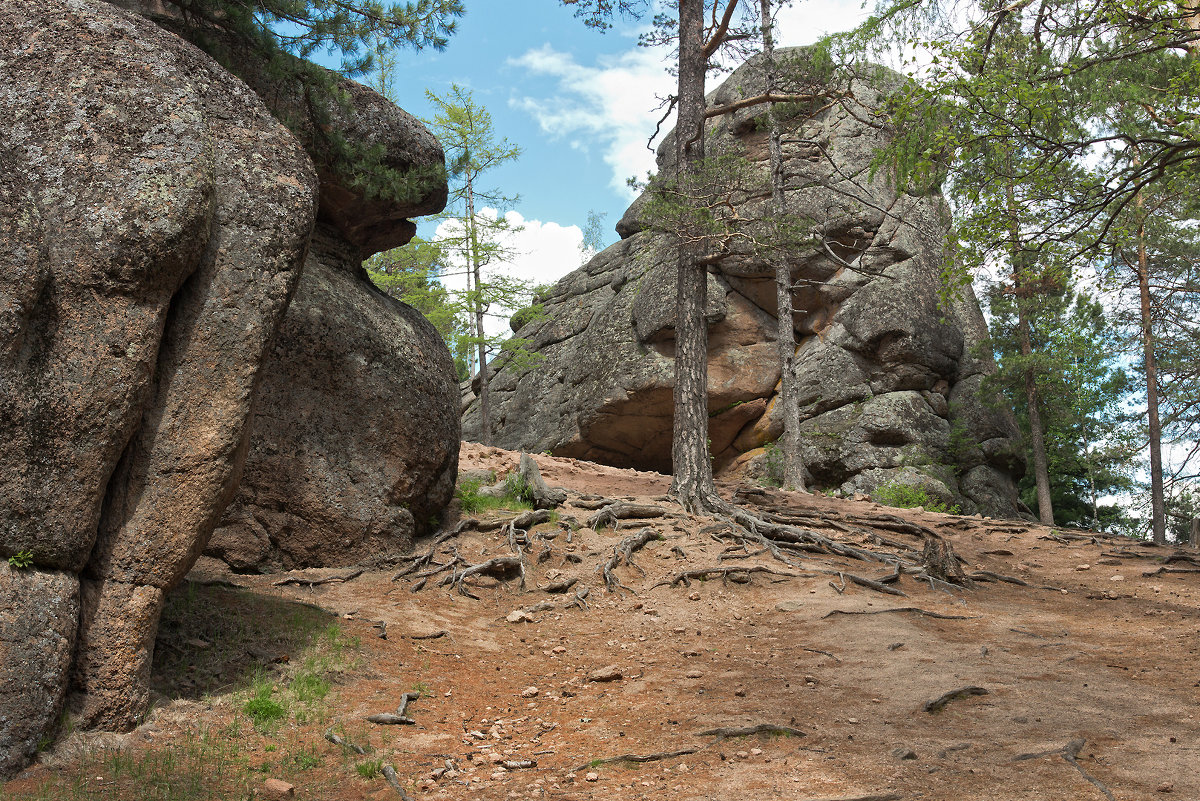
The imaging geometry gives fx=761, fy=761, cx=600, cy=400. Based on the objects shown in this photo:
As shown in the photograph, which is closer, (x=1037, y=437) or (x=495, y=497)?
(x=495, y=497)

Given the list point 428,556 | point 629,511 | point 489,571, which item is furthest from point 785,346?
point 428,556

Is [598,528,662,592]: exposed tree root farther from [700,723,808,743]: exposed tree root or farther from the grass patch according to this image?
[700,723,808,743]: exposed tree root

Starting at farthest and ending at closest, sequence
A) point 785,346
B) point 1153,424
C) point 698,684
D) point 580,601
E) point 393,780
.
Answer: point 785,346, point 1153,424, point 580,601, point 698,684, point 393,780

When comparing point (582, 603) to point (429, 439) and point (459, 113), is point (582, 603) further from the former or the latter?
point (459, 113)

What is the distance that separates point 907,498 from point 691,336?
9.35m

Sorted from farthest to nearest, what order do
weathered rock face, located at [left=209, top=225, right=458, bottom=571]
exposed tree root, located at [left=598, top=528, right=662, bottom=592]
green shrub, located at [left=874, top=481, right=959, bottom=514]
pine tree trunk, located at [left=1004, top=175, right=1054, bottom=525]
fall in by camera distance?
pine tree trunk, located at [left=1004, top=175, right=1054, bottom=525], green shrub, located at [left=874, top=481, right=959, bottom=514], exposed tree root, located at [left=598, top=528, right=662, bottom=592], weathered rock face, located at [left=209, top=225, right=458, bottom=571]

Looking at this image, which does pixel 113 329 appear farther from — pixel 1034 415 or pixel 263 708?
pixel 1034 415

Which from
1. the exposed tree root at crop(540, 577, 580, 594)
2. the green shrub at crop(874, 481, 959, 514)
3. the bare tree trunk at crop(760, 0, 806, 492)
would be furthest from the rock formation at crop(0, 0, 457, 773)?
the green shrub at crop(874, 481, 959, 514)

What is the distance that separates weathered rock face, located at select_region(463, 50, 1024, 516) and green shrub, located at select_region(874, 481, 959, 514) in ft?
Answer: 2.26

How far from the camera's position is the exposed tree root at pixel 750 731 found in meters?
5.30

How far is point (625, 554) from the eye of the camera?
10.6 meters

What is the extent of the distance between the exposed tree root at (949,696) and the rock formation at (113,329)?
220 inches

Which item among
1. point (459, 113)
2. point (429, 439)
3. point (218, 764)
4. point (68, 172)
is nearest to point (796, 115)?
point (459, 113)

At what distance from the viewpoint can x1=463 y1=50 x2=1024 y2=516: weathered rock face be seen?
21.8 metres
